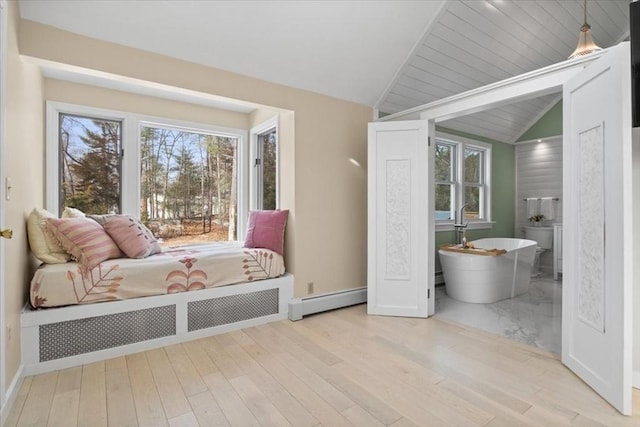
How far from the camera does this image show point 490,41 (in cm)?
381

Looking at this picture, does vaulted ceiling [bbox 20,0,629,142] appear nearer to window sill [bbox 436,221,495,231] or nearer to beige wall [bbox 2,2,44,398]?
beige wall [bbox 2,2,44,398]

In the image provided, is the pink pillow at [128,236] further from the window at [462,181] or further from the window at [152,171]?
the window at [462,181]

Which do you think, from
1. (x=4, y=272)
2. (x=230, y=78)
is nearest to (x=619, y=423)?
(x=4, y=272)

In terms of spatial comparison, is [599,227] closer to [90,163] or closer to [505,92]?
[505,92]

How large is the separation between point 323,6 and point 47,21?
1.99 m

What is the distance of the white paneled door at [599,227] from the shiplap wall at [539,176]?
3966 millimetres

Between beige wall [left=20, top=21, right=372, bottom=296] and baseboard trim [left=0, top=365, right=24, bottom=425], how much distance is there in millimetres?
2107

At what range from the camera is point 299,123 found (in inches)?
131

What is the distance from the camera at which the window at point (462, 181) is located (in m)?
5.10

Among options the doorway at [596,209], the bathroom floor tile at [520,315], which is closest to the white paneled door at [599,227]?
the doorway at [596,209]

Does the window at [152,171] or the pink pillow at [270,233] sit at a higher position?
the window at [152,171]

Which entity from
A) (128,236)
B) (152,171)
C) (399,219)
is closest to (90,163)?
(152,171)

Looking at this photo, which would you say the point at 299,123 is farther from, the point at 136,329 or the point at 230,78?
the point at 136,329

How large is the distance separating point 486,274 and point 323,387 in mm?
2666
